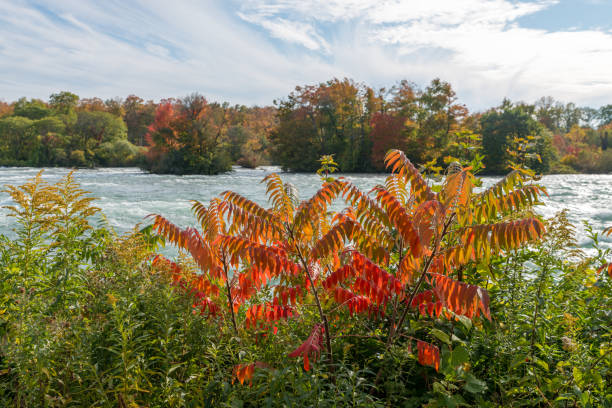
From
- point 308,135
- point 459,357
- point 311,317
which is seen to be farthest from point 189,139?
point 459,357

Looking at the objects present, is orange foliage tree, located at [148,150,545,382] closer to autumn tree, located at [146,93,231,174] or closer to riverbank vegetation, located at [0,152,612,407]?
riverbank vegetation, located at [0,152,612,407]

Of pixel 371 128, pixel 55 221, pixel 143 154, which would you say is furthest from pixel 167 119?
pixel 55 221

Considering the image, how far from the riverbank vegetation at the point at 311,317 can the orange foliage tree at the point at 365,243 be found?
1 centimetres

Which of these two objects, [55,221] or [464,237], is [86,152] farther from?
[464,237]

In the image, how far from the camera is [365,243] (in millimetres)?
2854

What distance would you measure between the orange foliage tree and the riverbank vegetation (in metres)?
0.01

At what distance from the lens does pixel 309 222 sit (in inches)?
107

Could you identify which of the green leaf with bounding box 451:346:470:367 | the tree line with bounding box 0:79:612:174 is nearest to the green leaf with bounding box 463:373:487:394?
the green leaf with bounding box 451:346:470:367

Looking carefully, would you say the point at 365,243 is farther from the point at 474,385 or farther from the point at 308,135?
the point at 308,135

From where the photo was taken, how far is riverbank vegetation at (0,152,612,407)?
2.27 metres

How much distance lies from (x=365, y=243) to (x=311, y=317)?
1.07m

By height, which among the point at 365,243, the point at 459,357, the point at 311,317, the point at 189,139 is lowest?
the point at 311,317

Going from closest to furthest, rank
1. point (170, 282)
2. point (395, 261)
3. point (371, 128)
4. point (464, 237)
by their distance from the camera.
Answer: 1. point (464, 237)
2. point (170, 282)
3. point (395, 261)
4. point (371, 128)

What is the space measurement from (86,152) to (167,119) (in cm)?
1398
